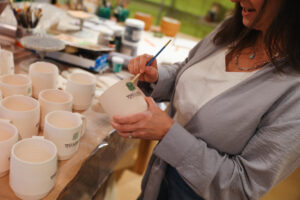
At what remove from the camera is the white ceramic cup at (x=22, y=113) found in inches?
28.1

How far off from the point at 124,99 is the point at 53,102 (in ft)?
0.86

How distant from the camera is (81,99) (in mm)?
991

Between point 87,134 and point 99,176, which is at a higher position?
point 87,134

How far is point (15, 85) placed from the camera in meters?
0.85

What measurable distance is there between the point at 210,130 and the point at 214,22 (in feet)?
9.37

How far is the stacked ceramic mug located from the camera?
0.60m

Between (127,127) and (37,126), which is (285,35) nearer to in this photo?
(127,127)

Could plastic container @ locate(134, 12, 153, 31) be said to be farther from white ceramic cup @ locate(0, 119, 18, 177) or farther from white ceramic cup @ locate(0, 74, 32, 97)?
white ceramic cup @ locate(0, 119, 18, 177)

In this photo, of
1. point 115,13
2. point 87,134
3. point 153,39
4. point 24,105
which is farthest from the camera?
point 115,13

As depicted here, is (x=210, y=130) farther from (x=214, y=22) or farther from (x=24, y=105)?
(x=214, y=22)

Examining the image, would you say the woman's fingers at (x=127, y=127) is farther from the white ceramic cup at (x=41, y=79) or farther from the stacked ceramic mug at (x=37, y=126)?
the white ceramic cup at (x=41, y=79)

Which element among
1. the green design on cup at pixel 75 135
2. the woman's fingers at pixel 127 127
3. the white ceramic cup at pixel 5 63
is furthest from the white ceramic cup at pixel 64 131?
the white ceramic cup at pixel 5 63

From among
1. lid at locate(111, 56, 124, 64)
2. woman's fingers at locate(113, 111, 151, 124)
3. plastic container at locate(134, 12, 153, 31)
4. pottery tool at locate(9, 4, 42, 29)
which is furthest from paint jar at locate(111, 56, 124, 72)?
plastic container at locate(134, 12, 153, 31)

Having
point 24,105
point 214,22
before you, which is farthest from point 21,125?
point 214,22
